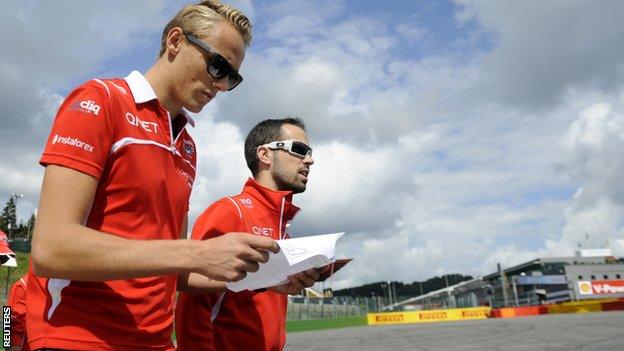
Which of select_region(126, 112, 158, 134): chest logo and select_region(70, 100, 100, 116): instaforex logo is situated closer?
select_region(70, 100, 100, 116): instaforex logo

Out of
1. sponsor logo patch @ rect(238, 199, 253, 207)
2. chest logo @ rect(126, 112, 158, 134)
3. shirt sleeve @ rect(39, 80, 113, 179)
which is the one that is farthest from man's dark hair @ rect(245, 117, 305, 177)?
shirt sleeve @ rect(39, 80, 113, 179)

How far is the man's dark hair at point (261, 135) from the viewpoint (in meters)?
4.28

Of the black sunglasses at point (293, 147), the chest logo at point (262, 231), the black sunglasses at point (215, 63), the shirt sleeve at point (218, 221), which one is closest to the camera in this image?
the black sunglasses at point (215, 63)

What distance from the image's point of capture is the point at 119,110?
71.0 inches

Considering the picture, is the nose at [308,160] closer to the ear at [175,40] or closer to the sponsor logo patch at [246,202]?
the sponsor logo patch at [246,202]

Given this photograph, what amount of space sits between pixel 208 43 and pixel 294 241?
0.93 meters

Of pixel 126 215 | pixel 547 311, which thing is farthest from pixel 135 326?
pixel 547 311

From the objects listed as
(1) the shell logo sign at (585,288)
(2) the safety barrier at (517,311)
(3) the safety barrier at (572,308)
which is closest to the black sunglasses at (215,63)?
(3) the safety barrier at (572,308)

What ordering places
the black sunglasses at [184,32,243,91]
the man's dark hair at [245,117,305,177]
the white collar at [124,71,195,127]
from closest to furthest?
the white collar at [124,71,195,127]
the black sunglasses at [184,32,243,91]
the man's dark hair at [245,117,305,177]

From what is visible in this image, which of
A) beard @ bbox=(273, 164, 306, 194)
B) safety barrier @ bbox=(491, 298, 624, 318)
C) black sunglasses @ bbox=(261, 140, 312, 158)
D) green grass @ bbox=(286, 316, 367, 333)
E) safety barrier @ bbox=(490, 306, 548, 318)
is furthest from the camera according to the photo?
safety barrier @ bbox=(490, 306, 548, 318)

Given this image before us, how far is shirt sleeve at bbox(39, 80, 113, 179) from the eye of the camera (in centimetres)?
157

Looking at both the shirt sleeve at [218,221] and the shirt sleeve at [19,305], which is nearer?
the shirt sleeve at [218,221]

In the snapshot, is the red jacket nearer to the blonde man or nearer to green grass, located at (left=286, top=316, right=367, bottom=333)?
the blonde man

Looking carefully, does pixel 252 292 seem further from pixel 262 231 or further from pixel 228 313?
pixel 262 231
